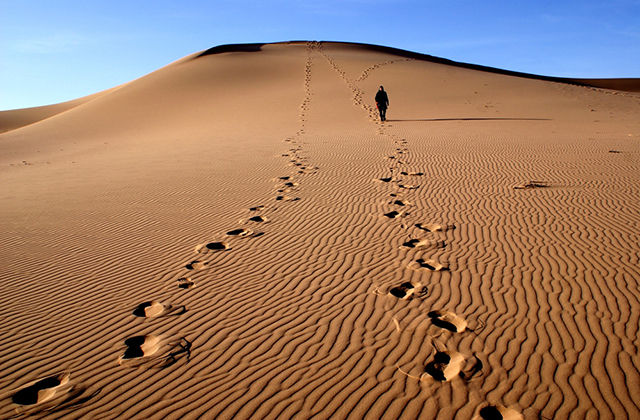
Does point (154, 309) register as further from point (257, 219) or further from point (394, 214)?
point (394, 214)

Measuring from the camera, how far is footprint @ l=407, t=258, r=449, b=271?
5.00 m

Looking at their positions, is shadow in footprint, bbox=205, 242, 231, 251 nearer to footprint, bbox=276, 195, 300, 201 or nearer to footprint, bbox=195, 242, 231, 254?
footprint, bbox=195, 242, 231, 254

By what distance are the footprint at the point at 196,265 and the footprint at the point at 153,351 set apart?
1.56 meters

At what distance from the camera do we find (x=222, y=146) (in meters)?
15.5

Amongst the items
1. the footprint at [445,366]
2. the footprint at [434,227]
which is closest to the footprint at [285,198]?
the footprint at [434,227]

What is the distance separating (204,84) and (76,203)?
2689 cm

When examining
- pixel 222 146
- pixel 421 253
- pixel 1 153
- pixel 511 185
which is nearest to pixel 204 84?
pixel 1 153

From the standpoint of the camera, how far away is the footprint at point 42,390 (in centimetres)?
311

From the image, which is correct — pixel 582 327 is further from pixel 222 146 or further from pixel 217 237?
pixel 222 146

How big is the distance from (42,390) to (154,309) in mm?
1286

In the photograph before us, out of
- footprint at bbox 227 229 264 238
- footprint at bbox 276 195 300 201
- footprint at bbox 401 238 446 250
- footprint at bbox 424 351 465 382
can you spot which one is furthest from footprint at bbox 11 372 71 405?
footprint at bbox 276 195 300 201

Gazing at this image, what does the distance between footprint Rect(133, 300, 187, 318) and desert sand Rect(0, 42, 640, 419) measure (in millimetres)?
26

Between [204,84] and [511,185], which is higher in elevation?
[204,84]

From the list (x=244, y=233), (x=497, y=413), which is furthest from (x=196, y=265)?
(x=497, y=413)
